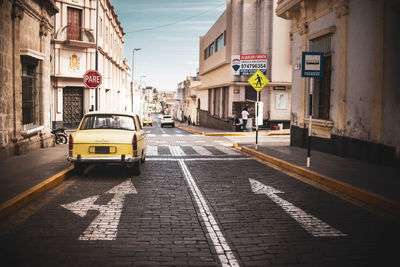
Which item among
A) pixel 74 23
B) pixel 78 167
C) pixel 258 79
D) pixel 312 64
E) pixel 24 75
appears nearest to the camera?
pixel 78 167

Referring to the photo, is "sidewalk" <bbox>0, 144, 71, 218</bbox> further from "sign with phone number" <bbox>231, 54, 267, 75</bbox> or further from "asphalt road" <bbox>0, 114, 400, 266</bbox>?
"sign with phone number" <bbox>231, 54, 267, 75</bbox>

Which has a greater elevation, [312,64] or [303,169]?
[312,64]

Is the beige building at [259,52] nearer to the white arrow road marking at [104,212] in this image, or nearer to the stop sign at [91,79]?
the stop sign at [91,79]

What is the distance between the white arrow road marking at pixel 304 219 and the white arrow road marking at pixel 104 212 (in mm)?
2713

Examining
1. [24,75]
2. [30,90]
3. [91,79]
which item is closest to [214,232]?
[24,75]

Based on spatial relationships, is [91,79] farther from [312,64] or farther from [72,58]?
[72,58]

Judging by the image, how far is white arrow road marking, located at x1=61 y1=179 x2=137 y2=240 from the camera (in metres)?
5.04

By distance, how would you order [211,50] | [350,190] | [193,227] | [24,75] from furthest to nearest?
[211,50] < [24,75] < [350,190] < [193,227]

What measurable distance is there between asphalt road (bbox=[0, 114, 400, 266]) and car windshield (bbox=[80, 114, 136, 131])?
159 cm

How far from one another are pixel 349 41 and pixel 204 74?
34493mm

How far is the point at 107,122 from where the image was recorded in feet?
32.6

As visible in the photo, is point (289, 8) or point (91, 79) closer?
point (289, 8)

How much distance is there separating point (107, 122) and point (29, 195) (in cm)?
356

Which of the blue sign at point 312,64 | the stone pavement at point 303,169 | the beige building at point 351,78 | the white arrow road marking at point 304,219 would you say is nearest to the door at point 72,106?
the stone pavement at point 303,169
